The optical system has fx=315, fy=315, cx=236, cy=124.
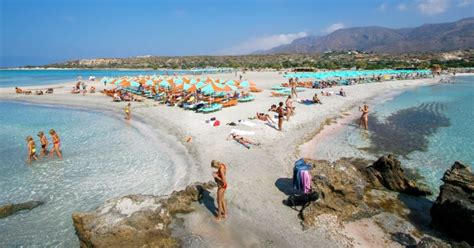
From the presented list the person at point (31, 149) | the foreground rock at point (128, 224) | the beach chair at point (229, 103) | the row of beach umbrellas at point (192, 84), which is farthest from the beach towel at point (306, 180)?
the row of beach umbrellas at point (192, 84)

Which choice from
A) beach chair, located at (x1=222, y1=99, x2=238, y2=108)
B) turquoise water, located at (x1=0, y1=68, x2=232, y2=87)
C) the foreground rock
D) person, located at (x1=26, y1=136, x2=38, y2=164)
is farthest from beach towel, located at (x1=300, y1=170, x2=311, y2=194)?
turquoise water, located at (x1=0, y1=68, x2=232, y2=87)

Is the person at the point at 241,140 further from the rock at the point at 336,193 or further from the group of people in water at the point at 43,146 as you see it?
Result: the group of people in water at the point at 43,146

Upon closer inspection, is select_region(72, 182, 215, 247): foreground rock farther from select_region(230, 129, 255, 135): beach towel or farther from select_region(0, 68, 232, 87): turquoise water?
select_region(0, 68, 232, 87): turquoise water

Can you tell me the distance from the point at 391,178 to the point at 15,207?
968 cm

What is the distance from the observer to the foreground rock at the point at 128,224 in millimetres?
5754

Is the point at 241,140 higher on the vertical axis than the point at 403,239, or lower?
higher

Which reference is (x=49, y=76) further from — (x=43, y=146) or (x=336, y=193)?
(x=336, y=193)

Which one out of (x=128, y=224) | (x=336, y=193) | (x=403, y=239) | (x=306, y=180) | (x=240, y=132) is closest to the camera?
(x=128, y=224)

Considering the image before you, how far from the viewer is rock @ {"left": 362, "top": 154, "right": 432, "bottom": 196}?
27.2 feet

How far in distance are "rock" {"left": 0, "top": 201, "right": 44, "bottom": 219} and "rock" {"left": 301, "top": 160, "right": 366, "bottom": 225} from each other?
21.6ft

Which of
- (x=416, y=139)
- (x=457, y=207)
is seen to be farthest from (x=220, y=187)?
(x=416, y=139)

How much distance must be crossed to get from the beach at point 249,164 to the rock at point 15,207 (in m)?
3.34

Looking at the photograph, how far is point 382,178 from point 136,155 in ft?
27.0

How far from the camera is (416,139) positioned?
1408cm
